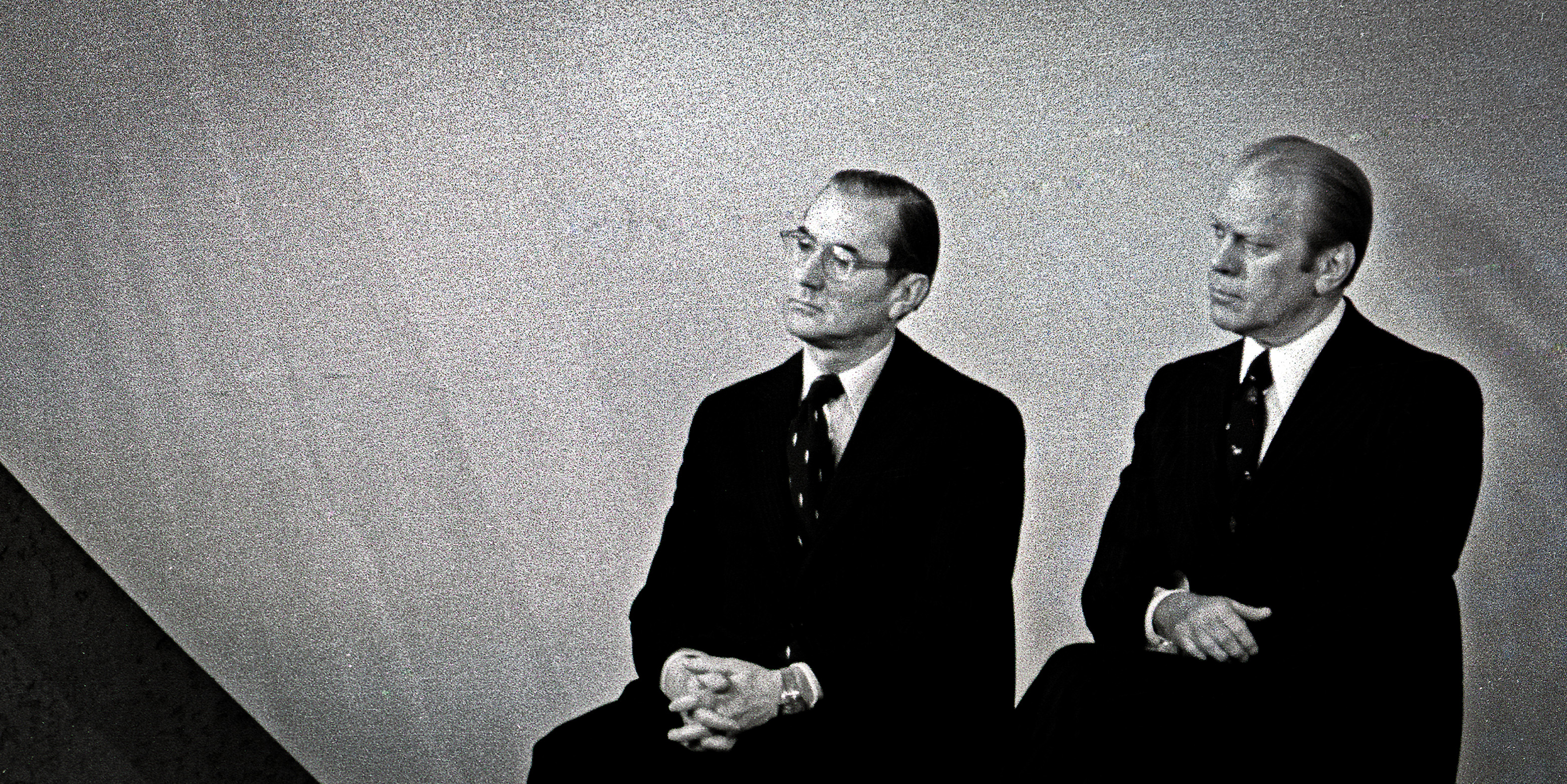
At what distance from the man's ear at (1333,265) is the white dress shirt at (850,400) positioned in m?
0.81

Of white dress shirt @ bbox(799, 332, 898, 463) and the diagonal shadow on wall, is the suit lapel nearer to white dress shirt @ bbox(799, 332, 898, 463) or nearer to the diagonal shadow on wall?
white dress shirt @ bbox(799, 332, 898, 463)

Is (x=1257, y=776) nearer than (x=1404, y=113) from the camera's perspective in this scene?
Yes

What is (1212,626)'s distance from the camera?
3.13 metres

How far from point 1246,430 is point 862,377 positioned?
718mm

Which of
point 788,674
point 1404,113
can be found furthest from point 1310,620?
point 1404,113

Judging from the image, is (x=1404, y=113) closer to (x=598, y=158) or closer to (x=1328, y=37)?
(x=1328, y=37)

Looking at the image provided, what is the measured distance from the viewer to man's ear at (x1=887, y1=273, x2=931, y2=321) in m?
3.48

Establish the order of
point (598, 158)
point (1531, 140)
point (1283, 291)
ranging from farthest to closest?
point (598, 158) → point (1531, 140) → point (1283, 291)

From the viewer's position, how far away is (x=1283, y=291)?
324 centimetres

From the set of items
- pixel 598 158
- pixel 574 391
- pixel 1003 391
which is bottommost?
pixel 1003 391

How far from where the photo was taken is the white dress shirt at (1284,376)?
128 inches

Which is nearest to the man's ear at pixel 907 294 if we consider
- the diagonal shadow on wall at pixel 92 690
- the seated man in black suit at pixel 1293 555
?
the seated man in black suit at pixel 1293 555

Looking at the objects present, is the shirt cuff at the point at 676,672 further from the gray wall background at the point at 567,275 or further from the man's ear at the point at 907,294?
the gray wall background at the point at 567,275

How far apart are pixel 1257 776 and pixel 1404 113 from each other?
150 cm
